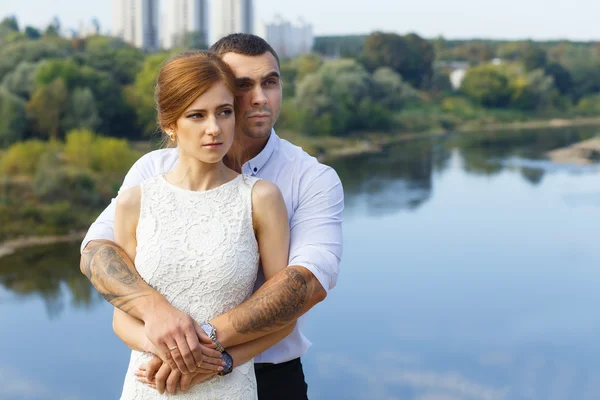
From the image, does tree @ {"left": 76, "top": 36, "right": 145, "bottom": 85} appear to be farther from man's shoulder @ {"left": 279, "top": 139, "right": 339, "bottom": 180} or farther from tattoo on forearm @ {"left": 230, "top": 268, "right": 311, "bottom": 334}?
tattoo on forearm @ {"left": 230, "top": 268, "right": 311, "bottom": 334}

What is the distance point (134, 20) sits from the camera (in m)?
30.7

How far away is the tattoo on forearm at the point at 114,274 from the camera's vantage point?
887 millimetres

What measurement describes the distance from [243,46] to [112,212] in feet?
0.87

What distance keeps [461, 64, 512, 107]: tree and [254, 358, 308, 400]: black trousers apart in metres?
26.1

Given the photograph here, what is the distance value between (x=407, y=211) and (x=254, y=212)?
1238cm

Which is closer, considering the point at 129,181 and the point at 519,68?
the point at 129,181

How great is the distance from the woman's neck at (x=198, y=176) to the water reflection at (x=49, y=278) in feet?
29.6

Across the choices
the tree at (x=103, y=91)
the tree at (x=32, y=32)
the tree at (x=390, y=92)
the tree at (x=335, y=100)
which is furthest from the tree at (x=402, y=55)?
the tree at (x=103, y=91)

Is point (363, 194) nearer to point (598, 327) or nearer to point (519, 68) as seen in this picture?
point (598, 327)

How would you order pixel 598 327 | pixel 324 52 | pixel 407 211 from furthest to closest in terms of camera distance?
pixel 324 52, pixel 407 211, pixel 598 327

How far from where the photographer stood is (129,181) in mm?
987

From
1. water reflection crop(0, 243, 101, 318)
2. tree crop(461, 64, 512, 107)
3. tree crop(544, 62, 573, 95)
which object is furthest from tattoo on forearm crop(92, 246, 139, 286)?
tree crop(544, 62, 573, 95)

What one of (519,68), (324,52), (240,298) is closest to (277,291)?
(240,298)

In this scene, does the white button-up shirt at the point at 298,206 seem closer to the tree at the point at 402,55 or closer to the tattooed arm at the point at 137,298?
the tattooed arm at the point at 137,298
